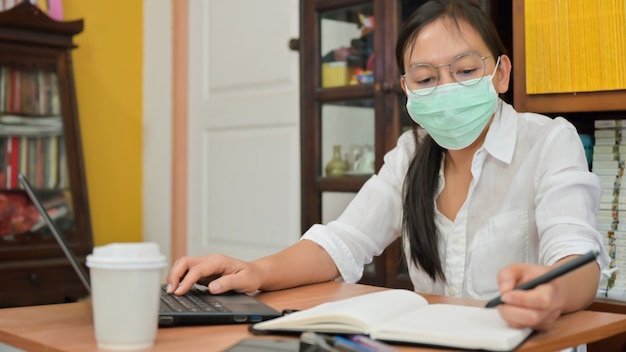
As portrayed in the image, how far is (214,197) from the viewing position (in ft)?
11.0

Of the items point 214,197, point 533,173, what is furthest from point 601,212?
point 214,197

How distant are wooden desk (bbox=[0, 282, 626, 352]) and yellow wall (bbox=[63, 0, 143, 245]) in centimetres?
241

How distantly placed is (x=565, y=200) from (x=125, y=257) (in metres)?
0.77

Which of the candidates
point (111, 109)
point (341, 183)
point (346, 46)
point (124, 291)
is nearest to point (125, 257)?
point (124, 291)

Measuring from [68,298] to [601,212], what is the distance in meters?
2.04

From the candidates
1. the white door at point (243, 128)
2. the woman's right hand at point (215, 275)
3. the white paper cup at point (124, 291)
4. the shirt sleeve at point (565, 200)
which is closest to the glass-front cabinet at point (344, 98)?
the white door at point (243, 128)

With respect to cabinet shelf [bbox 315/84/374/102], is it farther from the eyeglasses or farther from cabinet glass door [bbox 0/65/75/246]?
cabinet glass door [bbox 0/65/75/246]

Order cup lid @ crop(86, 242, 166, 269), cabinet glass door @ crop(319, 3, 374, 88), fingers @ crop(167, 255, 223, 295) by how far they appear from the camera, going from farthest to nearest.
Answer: cabinet glass door @ crop(319, 3, 374, 88) → fingers @ crop(167, 255, 223, 295) → cup lid @ crop(86, 242, 166, 269)

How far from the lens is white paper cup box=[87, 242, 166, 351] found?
803 millimetres

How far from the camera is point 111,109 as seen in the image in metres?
3.49

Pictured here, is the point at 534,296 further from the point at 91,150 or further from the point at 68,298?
the point at 91,150

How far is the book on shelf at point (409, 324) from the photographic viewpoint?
2.66 feet

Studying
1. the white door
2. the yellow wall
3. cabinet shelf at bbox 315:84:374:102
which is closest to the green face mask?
cabinet shelf at bbox 315:84:374:102

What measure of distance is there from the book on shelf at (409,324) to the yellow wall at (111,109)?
2631 millimetres
